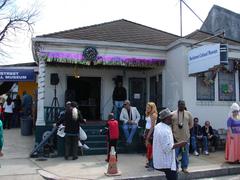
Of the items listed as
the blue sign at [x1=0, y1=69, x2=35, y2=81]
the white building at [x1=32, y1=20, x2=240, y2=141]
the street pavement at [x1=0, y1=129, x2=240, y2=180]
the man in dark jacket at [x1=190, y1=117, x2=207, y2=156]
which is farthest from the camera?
the blue sign at [x1=0, y1=69, x2=35, y2=81]

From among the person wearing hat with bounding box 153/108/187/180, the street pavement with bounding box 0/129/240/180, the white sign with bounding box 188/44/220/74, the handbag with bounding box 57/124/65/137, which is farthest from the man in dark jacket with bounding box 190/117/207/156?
the person wearing hat with bounding box 153/108/187/180

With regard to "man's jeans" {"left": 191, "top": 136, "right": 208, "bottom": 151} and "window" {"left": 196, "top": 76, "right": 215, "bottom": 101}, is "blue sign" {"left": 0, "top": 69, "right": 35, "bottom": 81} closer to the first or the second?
"window" {"left": 196, "top": 76, "right": 215, "bottom": 101}

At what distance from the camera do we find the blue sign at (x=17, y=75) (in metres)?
19.4

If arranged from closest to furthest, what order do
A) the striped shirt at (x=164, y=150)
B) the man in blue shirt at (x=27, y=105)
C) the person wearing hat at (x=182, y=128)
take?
the striped shirt at (x=164, y=150), the person wearing hat at (x=182, y=128), the man in blue shirt at (x=27, y=105)

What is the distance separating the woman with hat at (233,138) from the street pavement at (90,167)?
0.26 meters

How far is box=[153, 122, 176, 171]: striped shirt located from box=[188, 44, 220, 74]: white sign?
6447mm

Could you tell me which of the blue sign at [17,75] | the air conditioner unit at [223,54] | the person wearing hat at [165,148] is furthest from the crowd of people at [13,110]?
the person wearing hat at [165,148]

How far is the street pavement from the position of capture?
8.73 metres

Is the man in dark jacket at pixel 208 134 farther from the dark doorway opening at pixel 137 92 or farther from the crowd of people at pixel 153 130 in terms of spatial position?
the dark doorway opening at pixel 137 92

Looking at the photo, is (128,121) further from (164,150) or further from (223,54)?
(164,150)

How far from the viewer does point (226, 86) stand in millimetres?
13992

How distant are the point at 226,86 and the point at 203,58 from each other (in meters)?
2.53

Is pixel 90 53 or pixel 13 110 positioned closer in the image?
pixel 90 53

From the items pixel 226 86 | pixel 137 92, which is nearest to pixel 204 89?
pixel 226 86
